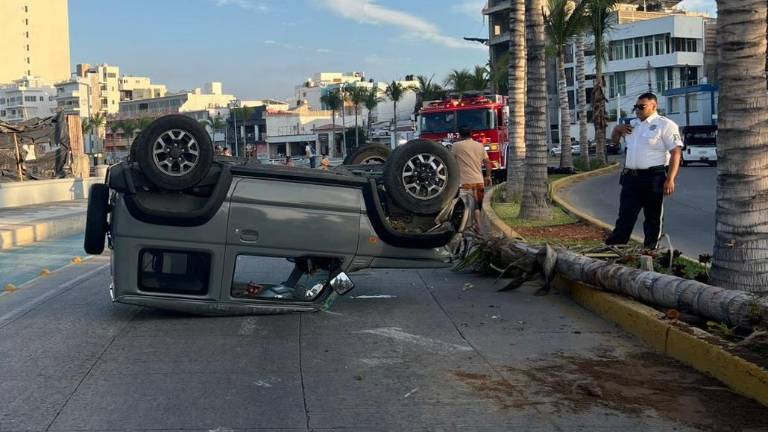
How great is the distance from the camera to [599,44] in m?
36.4

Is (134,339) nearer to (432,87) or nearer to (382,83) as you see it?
(432,87)

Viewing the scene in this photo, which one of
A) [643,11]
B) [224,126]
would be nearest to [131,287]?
[643,11]

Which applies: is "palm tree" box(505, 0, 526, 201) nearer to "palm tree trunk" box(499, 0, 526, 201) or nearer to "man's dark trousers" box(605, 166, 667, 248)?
"palm tree trunk" box(499, 0, 526, 201)

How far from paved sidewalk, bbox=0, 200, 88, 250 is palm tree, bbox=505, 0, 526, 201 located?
34.3ft

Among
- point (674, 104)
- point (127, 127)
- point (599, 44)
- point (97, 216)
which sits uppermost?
point (127, 127)

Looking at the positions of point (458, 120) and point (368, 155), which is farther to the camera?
point (458, 120)

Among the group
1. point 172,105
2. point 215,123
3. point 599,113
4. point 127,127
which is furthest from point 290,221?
point 172,105

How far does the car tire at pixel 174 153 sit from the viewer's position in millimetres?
7387

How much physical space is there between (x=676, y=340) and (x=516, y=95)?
1306cm

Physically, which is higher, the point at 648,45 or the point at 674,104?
the point at 648,45

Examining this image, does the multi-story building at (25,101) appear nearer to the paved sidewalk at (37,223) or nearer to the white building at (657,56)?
the white building at (657,56)

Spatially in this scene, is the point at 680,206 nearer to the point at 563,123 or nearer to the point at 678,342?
the point at 678,342

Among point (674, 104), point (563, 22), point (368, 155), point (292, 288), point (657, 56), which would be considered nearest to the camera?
point (292, 288)

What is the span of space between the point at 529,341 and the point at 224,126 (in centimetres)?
10987
